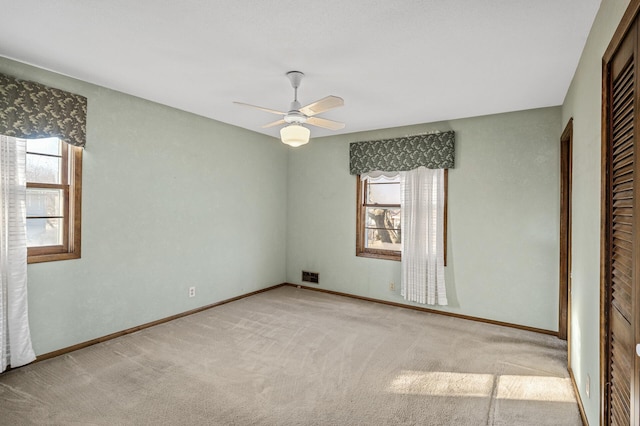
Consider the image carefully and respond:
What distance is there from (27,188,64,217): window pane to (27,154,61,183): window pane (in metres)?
0.10

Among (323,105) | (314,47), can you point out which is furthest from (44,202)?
(314,47)

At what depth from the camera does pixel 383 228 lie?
16.6ft

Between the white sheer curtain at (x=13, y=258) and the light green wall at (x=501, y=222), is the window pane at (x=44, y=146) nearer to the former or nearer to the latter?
the white sheer curtain at (x=13, y=258)

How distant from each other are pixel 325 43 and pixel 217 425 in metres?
2.61

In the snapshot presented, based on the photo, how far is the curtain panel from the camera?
2693 mm

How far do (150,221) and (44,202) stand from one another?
3.15ft

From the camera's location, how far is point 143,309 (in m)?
3.79

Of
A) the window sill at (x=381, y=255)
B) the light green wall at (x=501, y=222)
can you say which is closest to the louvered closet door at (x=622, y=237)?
the light green wall at (x=501, y=222)

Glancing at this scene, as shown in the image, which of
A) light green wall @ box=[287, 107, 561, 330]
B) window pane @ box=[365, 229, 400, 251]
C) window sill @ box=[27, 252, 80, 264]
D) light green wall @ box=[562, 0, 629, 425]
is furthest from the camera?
window pane @ box=[365, 229, 400, 251]

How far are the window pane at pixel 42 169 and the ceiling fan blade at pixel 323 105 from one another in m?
2.31

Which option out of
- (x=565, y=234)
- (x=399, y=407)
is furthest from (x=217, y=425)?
(x=565, y=234)

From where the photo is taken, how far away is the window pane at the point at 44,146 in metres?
2.97

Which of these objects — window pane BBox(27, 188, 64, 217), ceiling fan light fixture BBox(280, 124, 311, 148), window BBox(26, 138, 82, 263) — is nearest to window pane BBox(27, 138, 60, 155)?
window BBox(26, 138, 82, 263)

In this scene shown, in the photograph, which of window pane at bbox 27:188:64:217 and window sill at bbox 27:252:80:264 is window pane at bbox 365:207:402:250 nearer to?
window sill at bbox 27:252:80:264
